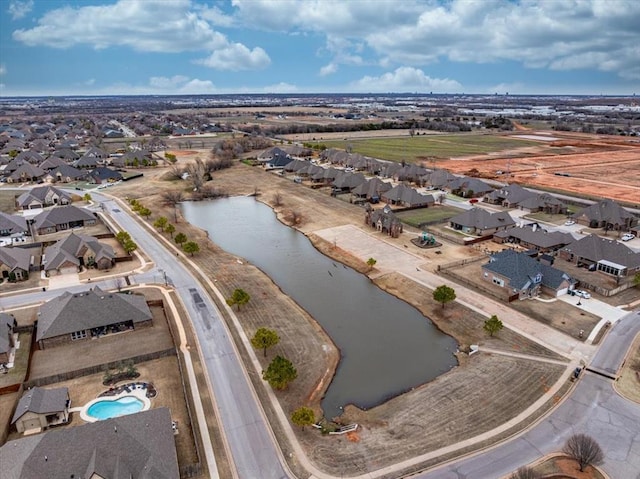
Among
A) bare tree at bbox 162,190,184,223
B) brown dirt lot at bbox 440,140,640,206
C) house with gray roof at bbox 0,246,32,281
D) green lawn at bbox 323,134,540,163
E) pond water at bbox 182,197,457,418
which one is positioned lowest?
pond water at bbox 182,197,457,418

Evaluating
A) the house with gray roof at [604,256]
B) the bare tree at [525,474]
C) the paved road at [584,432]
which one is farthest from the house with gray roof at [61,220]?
the house with gray roof at [604,256]

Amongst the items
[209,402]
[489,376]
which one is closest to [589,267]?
[489,376]

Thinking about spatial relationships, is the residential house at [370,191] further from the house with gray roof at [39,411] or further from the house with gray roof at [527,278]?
the house with gray roof at [39,411]

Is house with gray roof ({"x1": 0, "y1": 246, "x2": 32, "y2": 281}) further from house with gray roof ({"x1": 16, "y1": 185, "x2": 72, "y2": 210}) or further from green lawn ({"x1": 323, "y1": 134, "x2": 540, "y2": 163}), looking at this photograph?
green lawn ({"x1": 323, "y1": 134, "x2": 540, "y2": 163})

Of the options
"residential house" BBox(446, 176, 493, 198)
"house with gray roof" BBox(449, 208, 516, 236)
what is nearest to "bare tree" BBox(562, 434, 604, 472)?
"house with gray roof" BBox(449, 208, 516, 236)

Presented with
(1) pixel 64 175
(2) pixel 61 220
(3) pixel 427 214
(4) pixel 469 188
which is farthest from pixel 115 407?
(1) pixel 64 175

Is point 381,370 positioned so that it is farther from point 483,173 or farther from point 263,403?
point 483,173
